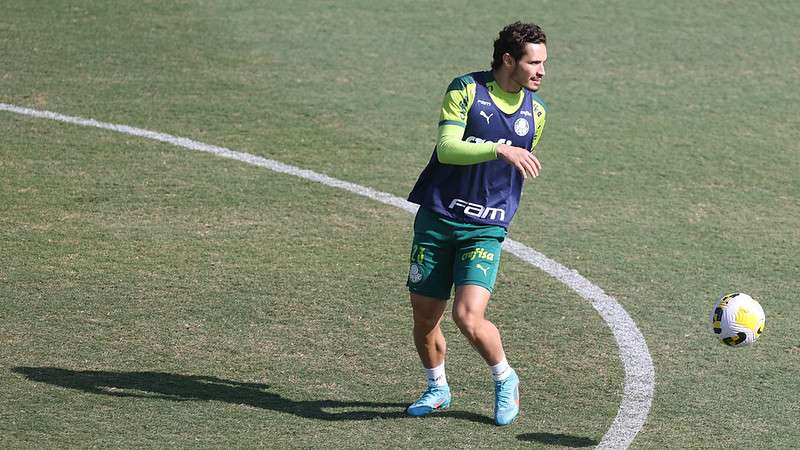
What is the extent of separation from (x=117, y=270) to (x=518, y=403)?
3.32 meters

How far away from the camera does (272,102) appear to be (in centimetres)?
1274

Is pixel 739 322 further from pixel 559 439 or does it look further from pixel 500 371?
pixel 500 371

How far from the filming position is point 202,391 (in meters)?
7.39

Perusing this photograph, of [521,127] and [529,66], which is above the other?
[529,66]

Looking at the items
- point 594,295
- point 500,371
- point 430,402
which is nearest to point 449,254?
point 500,371

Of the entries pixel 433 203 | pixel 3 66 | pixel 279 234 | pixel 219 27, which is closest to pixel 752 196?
pixel 279 234

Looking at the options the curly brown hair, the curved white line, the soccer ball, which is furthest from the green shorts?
the soccer ball

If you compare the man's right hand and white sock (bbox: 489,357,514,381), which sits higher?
the man's right hand

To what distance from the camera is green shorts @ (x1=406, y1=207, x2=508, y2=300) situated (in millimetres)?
7004

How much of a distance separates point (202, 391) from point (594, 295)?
305cm

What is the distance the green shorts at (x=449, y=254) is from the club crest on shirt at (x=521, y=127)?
20.9 inches

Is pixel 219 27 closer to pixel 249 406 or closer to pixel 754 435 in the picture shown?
pixel 249 406

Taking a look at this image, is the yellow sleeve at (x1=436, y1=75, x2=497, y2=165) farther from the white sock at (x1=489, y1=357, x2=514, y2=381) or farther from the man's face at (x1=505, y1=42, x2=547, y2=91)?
the white sock at (x1=489, y1=357, x2=514, y2=381)

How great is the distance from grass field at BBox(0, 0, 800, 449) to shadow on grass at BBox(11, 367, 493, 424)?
0.07ft
